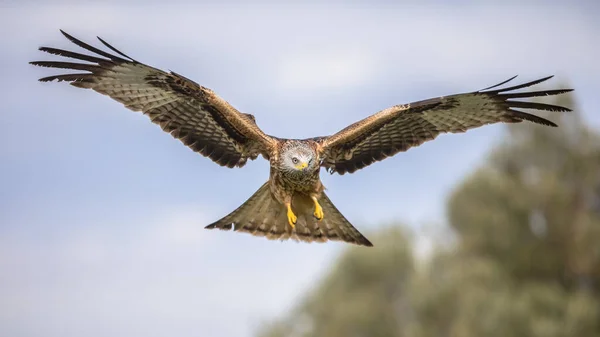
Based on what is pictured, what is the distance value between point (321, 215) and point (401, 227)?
1179 inches

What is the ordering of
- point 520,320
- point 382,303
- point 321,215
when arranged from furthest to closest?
point 382,303, point 520,320, point 321,215

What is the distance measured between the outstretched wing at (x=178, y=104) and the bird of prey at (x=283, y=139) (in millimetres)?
10

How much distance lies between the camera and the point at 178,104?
995 centimetres

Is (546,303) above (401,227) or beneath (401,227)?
beneath

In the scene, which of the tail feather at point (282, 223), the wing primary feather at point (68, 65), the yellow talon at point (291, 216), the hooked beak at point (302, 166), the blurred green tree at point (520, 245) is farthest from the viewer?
the blurred green tree at point (520, 245)

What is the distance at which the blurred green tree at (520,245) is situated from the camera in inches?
1353

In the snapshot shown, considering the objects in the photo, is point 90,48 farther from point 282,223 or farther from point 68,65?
point 282,223

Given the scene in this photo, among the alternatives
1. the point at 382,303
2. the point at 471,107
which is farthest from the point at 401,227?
the point at 471,107

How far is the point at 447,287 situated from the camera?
1417 inches

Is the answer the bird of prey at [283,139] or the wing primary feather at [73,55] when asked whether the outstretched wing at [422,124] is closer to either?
the bird of prey at [283,139]

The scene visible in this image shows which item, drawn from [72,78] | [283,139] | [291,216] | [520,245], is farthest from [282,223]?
[520,245]

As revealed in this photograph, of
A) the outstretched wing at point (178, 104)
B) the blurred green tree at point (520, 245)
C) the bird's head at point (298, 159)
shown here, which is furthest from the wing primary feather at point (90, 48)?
the blurred green tree at point (520, 245)

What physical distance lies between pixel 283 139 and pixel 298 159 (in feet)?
1.60

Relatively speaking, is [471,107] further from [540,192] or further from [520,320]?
[540,192]
